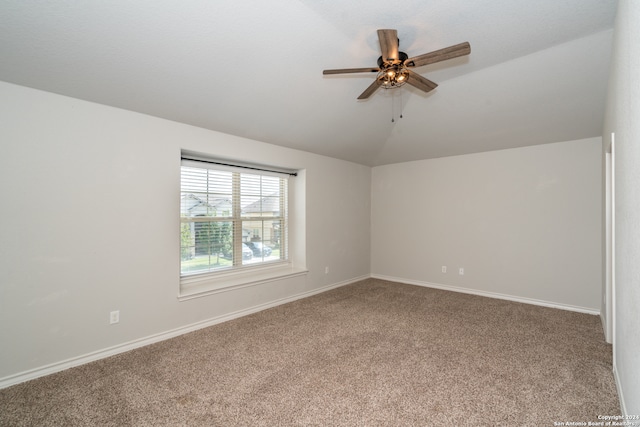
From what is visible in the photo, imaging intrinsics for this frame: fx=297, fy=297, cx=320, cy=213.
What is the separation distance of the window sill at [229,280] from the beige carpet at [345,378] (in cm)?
43

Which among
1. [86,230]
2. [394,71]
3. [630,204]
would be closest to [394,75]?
[394,71]

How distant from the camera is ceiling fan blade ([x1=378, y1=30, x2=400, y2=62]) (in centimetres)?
193

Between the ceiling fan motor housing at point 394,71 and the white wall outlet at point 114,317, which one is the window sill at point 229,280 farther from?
the ceiling fan motor housing at point 394,71

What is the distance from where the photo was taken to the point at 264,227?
15.0 ft

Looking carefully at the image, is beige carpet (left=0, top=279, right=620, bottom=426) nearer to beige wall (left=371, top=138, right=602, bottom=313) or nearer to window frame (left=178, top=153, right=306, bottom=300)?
window frame (left=178, top=153, right=306, bottom=300)

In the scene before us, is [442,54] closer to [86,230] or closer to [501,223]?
[86,230]

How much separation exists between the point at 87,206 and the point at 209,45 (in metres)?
1.76

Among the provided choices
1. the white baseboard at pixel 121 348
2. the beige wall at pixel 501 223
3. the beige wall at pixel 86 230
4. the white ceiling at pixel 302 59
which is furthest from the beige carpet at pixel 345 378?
the white ceiling at pixel 302 59

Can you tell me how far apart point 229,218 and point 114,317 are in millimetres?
1715

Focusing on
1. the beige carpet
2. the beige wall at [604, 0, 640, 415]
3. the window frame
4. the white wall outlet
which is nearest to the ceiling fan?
the beige wall at [604, 0, 640, 415]

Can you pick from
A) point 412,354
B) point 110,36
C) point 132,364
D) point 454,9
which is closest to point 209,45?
point 110,36

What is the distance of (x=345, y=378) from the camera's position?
2.36m

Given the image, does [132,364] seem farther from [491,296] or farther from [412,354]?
[491,296]

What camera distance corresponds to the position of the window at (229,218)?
366 cm
